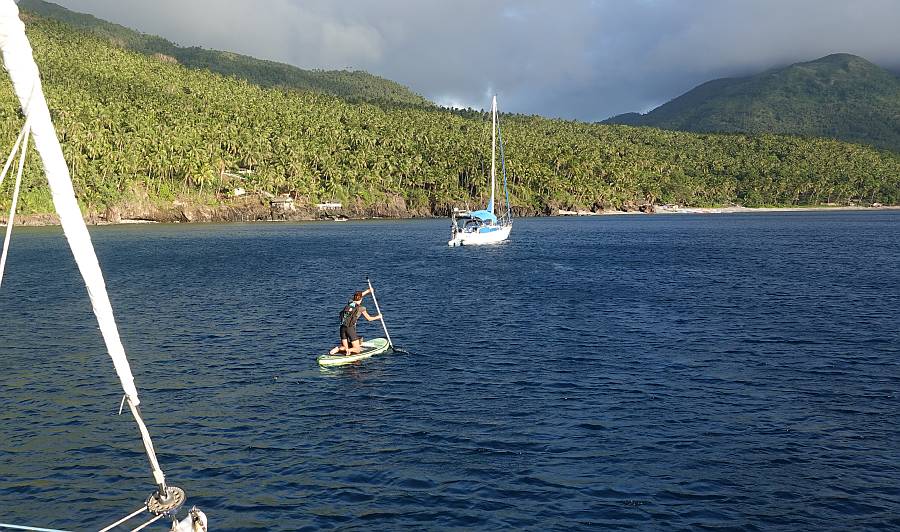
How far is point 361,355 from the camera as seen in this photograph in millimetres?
30094

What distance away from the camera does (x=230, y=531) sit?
49.3 feet

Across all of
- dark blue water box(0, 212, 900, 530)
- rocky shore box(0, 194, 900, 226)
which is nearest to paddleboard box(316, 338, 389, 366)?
dark blue water box(0, 212, 900, 530)

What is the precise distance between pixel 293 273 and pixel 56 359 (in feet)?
119

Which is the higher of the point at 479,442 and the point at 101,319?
the point at 101,319

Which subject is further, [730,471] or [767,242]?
[767,242]

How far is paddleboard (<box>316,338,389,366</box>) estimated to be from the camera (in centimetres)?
2914

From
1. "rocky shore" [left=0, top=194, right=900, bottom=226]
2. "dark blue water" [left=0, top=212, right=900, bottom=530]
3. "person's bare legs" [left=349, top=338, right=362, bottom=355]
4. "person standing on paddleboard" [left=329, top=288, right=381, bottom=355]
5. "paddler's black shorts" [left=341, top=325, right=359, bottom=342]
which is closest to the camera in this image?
"dark blue water" [left=0, top=212, right=900, bottom=530]

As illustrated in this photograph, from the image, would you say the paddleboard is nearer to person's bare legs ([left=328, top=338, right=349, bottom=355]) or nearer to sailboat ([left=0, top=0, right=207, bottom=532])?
person's bare legs ([left=328, top=338, right=349, bottom=355])

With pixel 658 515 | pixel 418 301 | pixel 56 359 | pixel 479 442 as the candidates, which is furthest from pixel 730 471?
pixel 418 301

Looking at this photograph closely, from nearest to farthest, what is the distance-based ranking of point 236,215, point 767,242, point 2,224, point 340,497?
point 340,497
point 767,242
point 2,224
point 236,215

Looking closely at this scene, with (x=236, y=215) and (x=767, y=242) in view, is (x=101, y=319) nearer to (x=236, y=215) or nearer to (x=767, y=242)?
(x=767, y=242)

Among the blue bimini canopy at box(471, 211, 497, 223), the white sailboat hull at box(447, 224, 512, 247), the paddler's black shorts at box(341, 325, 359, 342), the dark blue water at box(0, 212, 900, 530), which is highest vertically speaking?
the blue bimini canopy at box(471, 211, 497, 223)

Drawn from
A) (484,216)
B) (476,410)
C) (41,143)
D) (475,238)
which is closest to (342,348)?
(476,410)

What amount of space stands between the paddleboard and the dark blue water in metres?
0.73
